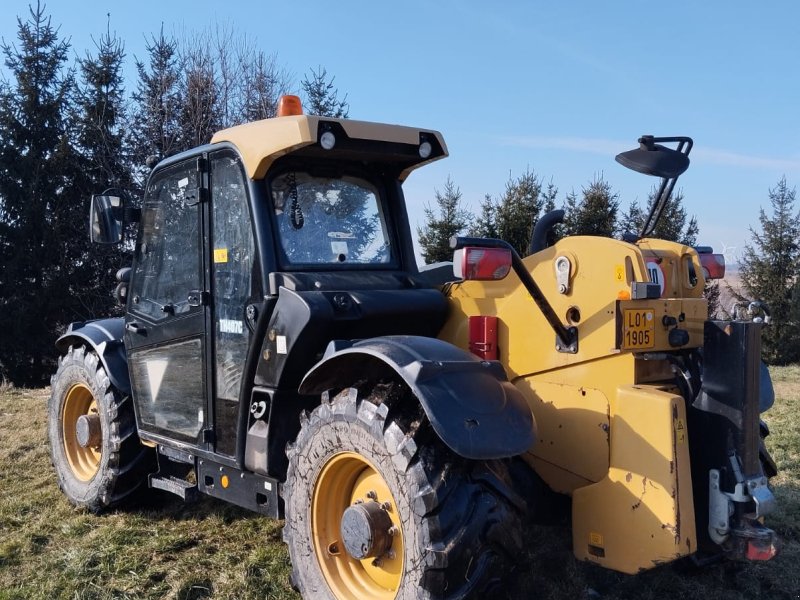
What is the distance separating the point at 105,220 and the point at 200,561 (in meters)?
2.18

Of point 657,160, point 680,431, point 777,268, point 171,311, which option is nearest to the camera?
point 680,431

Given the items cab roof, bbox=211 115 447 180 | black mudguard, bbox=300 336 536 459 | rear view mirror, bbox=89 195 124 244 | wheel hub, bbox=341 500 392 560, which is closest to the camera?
black mudguard, bbox=300 336 536 459

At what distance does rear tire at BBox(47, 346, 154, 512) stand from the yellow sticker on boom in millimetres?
1488

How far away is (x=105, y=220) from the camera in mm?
4680

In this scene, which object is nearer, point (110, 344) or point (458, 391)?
point (458, 391)

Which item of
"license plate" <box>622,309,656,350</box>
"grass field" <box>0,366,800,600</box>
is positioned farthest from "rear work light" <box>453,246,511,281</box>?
"grass field" <box>0,366,800,600</box>

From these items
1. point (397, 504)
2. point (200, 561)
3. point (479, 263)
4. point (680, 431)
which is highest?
point (479, 263)

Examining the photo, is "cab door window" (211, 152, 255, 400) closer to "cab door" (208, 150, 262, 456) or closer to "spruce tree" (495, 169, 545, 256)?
"cab door" (208, 150, 262, 456)

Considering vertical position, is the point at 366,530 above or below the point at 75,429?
above

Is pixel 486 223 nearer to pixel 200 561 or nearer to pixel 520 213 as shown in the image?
pixel 520 213

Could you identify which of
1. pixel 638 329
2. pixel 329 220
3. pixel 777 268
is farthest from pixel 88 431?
pixel 777 268

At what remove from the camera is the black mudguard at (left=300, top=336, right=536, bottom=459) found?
2.75 m

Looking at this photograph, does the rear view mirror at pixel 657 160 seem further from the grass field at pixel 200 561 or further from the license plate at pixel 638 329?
the grass field at pixel 200 561

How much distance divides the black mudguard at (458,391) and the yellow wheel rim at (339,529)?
0.45 m
